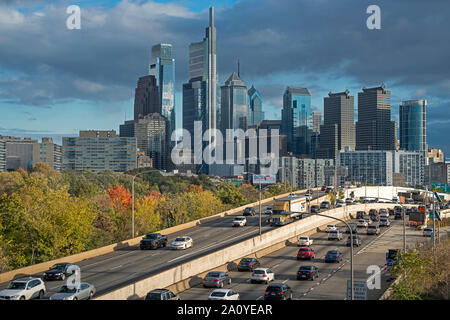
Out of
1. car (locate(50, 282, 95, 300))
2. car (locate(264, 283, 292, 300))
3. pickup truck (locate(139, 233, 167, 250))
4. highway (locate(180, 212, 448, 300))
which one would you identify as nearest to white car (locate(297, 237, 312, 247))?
highway (locate(180, 212, 448, 300))

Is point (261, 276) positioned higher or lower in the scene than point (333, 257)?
higher

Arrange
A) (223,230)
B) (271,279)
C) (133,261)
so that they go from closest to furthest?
(271,279) → (133,261) → (223,230)

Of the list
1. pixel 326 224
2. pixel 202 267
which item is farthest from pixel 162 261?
pixel 326 224

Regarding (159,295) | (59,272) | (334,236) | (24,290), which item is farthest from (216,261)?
(334,236)

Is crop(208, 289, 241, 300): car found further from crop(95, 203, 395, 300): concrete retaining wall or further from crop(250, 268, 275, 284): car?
crop(250, 268, 275, 284): car

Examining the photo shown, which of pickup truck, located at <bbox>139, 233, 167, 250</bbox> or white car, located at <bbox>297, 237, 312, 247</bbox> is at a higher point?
pickup truck, located at <bbox>139, 233, 167, 250</bbox>

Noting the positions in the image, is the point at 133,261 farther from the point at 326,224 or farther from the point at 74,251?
the point at 326,224

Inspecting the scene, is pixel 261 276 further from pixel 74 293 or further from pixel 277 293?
pixel 74 293
